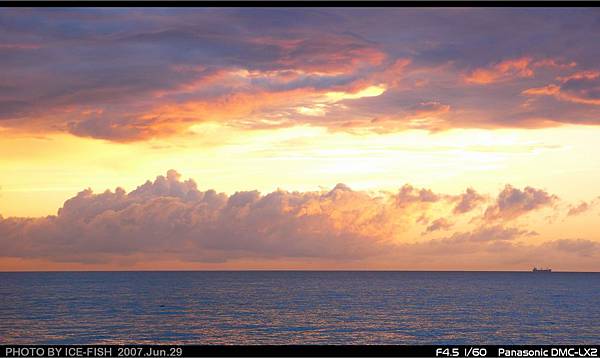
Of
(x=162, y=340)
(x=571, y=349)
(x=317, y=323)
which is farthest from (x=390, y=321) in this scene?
(x=571, y=349)

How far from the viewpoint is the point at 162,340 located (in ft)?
281

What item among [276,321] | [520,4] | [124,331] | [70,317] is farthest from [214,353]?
[70,317]

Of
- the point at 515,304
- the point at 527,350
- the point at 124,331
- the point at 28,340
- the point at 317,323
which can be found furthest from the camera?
the point at 515,304

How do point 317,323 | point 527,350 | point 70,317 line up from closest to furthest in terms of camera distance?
point 527,350 < point 317,323 < point 70,317

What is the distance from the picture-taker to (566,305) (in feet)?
507

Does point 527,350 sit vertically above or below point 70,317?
above

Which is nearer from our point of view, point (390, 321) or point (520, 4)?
point (520, 4)

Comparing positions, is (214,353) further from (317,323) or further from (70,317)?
(70,317)

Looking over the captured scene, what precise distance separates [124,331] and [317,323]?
31269mm

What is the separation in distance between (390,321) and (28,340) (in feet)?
189

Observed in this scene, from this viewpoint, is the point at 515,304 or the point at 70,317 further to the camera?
the point at 515,304

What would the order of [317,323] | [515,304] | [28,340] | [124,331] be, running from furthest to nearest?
1. [515,304]
2. [317,323]
3. [124,331]
4. [28,340]

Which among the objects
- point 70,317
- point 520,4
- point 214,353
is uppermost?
point 520,4

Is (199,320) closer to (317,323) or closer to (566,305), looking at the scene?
(317,323)
